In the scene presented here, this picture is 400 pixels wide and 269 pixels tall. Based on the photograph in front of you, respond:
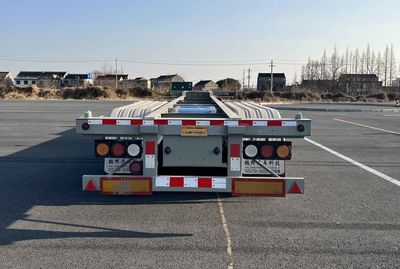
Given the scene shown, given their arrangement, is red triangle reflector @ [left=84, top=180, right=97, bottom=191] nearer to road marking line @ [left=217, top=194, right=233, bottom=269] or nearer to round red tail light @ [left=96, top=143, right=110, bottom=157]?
round red tail light @ [left=96, top=143, right=110, bottom=157]

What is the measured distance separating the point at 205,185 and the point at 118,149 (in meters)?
1.22

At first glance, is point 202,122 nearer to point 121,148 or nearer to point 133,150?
point 133,150

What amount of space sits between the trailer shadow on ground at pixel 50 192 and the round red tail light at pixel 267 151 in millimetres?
1279

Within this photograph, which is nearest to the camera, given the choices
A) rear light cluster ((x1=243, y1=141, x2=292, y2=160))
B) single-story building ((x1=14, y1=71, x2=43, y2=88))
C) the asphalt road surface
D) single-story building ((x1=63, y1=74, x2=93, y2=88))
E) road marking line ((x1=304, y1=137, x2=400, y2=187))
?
the asphalt road surface

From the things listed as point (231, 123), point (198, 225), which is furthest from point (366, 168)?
point (198, 225)

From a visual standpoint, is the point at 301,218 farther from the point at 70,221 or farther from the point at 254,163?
the point at 70,221

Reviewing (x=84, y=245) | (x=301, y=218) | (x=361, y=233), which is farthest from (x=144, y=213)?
(x=361, y=233)

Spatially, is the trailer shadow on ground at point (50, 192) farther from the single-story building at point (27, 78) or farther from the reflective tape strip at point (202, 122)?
the single-story building at point (27, 78)

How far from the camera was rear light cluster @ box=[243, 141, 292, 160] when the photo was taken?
554 centimetres

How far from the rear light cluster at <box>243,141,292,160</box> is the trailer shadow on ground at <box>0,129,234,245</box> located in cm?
121

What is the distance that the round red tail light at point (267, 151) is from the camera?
18.2 feet

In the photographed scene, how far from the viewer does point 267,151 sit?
555cm

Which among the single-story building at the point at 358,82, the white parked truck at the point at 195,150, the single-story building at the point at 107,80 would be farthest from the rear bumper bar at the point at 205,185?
the single-story building at the point at 107,80

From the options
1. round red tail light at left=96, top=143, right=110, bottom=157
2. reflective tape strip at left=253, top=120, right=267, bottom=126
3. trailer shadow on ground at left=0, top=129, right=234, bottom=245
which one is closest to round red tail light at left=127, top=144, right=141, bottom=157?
round red tail light at left=96, top=143, right=110, bottom=157
